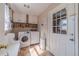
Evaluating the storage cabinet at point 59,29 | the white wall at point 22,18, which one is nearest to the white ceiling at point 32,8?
the white wall at point 22,18

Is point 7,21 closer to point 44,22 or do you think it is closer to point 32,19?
point 32,19

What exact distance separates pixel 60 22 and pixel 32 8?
54 centimetres

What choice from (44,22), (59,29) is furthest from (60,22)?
(44,22)

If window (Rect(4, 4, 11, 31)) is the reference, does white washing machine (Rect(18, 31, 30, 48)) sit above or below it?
below

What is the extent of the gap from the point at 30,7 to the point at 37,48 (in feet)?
2.42

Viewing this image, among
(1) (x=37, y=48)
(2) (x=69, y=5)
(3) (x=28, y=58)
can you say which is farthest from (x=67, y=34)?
(3) (x=28, y=58)

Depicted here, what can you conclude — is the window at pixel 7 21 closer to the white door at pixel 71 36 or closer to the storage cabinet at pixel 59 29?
the storage cabinet at pixel 59 29

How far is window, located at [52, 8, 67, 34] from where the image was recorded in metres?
1.38

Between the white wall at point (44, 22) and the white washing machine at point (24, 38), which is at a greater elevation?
the white wall at point (44, 22)

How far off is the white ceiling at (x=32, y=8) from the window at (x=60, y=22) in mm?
287

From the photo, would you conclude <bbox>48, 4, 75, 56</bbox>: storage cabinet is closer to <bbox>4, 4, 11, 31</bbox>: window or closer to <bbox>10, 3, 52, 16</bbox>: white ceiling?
<bbox>10, 3, 52, 16</bbox>: white ceiling

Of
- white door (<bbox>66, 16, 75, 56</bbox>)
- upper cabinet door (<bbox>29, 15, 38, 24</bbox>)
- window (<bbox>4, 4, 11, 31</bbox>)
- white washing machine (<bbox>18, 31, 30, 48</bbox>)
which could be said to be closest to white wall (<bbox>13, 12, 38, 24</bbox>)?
upper cabinet door (<bbox>29, 15, 38, 24</bbox>)

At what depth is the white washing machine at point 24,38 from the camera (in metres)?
1.52

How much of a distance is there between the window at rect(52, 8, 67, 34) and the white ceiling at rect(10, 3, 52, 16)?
287mm
